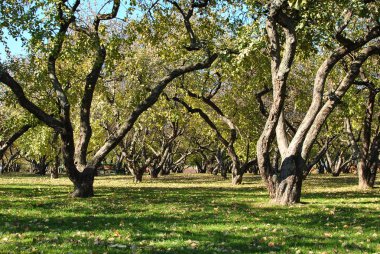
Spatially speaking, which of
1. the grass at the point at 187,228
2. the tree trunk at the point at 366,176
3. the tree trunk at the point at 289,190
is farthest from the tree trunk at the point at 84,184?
the tree trunk at the point at 366,176

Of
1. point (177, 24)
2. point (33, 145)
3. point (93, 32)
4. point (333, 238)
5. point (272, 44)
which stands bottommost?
point (333, 238)

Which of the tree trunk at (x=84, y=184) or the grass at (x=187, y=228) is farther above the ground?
the tree trunk at (x=84, y=184)

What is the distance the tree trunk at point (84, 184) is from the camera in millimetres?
20688

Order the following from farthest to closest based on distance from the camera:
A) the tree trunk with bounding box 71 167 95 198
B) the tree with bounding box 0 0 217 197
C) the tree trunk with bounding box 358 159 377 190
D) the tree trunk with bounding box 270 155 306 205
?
the tree trunk with bounding box 358 159 377 190 < the tree trunk with bounding box 71 167 95 198 < the tree with bounding box 0 0 217 197 < the tree trunk with bounding box 270 155 306 205

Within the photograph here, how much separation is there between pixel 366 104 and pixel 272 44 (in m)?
13.9

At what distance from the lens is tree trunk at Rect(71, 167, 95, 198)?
20.7 meters

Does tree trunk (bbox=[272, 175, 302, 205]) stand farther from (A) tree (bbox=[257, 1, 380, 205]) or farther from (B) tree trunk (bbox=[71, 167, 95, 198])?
(B) tree trunk (bbox=[71, 167, 95, 198])

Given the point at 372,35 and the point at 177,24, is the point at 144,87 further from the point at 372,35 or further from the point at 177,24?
the point at 372,35

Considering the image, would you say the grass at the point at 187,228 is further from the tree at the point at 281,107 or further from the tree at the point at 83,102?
the tree at the point at 83,102

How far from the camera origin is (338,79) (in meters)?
31.0

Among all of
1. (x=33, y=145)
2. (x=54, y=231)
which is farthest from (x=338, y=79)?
(x=33, y=145)

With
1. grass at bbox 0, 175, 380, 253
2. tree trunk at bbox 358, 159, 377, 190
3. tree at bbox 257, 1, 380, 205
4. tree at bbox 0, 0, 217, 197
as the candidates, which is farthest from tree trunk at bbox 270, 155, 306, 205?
tree trunk at bbox 358, 159, 377, 190

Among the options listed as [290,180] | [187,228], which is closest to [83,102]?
[290,180]

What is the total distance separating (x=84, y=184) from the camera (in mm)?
20797
